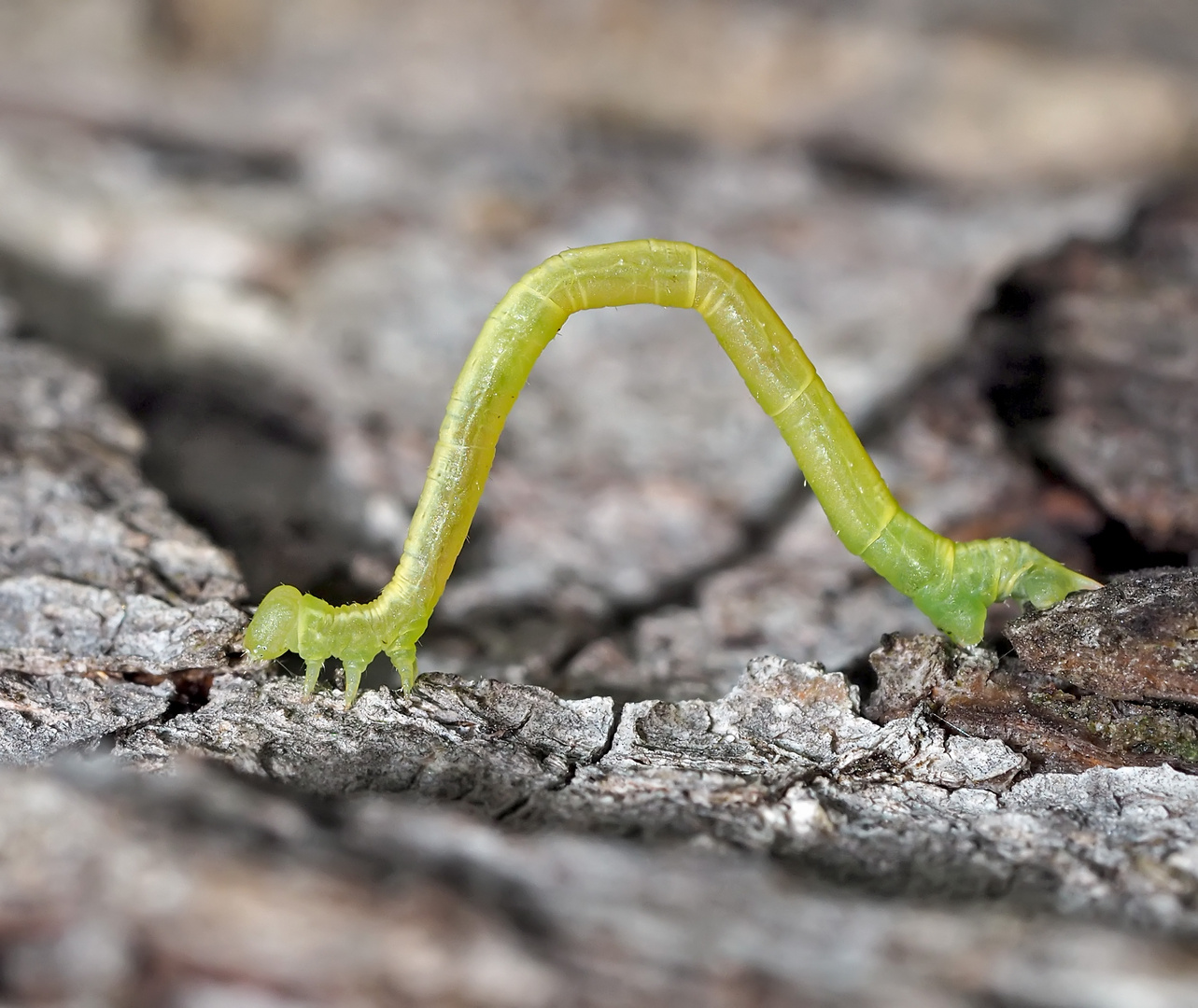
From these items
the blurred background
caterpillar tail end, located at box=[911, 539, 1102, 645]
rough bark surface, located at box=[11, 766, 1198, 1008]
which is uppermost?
the blurred background

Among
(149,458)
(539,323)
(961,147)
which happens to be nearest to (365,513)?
(149,458)

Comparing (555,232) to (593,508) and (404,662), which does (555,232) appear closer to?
(593,508)

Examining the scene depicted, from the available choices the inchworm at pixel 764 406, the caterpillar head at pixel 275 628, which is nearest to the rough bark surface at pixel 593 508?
the caterpillar head at pixel 275 628

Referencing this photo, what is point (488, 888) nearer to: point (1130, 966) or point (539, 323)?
point (1130, 966)

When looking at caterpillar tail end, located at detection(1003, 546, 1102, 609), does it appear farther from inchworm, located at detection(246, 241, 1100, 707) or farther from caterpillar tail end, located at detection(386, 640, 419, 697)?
caterpillar tail end, located at detection(386, 640, 419, 697)

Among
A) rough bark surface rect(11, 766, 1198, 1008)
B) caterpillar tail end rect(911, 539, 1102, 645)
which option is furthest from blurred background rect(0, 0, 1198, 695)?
rough bark surface rect(11, 766, 1198, 1008)

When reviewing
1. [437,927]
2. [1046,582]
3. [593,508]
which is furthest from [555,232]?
[437,927]
